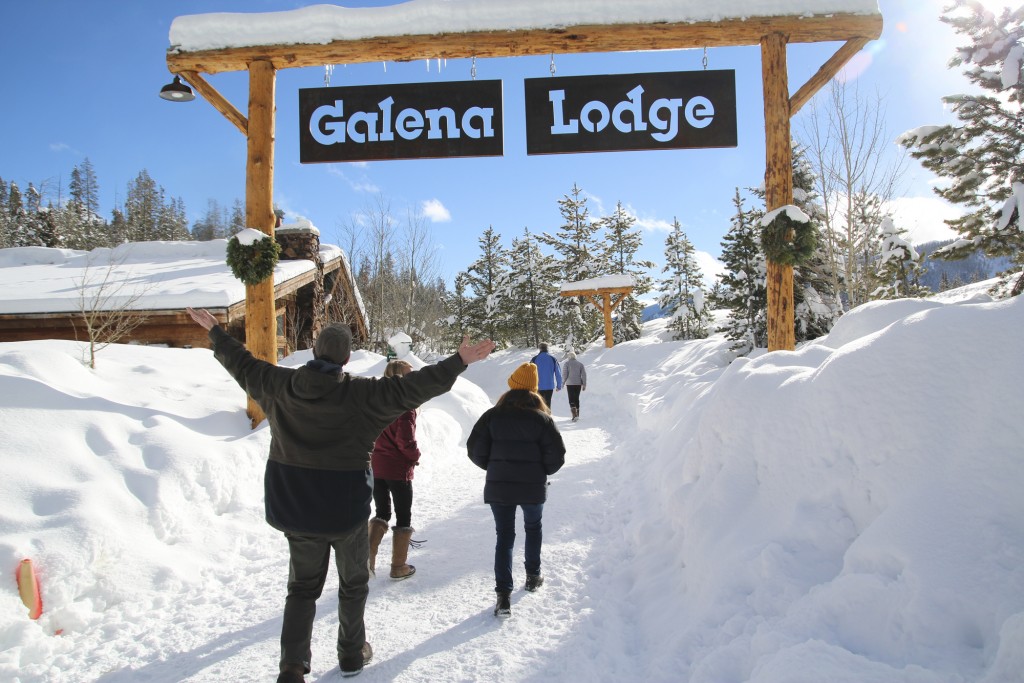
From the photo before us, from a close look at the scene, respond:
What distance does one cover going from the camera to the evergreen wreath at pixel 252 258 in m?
6.54

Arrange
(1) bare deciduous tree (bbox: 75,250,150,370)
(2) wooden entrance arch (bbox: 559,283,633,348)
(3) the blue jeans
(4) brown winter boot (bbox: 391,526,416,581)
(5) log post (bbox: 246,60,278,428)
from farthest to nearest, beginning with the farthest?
(2) wooden entrance arch (bbox: 559,283,633,348) → (1) bare deciduous tree (bbox: 75,250,150,370) → (5) log post (bbox: 246,60,278,428) → (4) brown winter boot (bbox: 391,526,416,581) → (3) the blue jeans

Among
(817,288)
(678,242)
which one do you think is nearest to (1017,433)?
(817,288)

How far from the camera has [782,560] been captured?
2.92m

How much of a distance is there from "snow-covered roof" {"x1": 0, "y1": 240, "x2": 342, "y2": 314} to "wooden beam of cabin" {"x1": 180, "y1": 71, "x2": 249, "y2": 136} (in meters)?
2.62

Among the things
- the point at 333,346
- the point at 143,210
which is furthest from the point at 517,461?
the point at 143,210

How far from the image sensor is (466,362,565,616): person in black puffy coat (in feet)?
12.6

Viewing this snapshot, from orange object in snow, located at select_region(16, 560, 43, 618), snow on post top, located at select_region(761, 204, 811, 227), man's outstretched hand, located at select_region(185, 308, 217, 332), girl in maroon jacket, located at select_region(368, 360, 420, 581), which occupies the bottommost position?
orange object in snow, located at select_region(16, 560, 43, 618)

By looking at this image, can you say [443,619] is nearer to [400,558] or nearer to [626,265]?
[400,558]

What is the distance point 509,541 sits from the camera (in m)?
3.79

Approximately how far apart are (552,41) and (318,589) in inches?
232

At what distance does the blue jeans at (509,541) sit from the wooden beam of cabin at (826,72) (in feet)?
17.6

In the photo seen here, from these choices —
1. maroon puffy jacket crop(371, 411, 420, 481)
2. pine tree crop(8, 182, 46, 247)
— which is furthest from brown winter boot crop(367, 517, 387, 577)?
pine tree crop(8, 182, 46, 247)

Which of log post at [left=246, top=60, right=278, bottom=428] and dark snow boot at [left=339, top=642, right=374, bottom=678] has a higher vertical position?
log post at [left=246, top=60, right=278, bottom=428]

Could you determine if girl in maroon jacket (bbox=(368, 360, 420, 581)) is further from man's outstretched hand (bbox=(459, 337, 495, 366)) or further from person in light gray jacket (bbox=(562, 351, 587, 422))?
person in light gray jacket (bbox=(562, 351, 587, 422))
